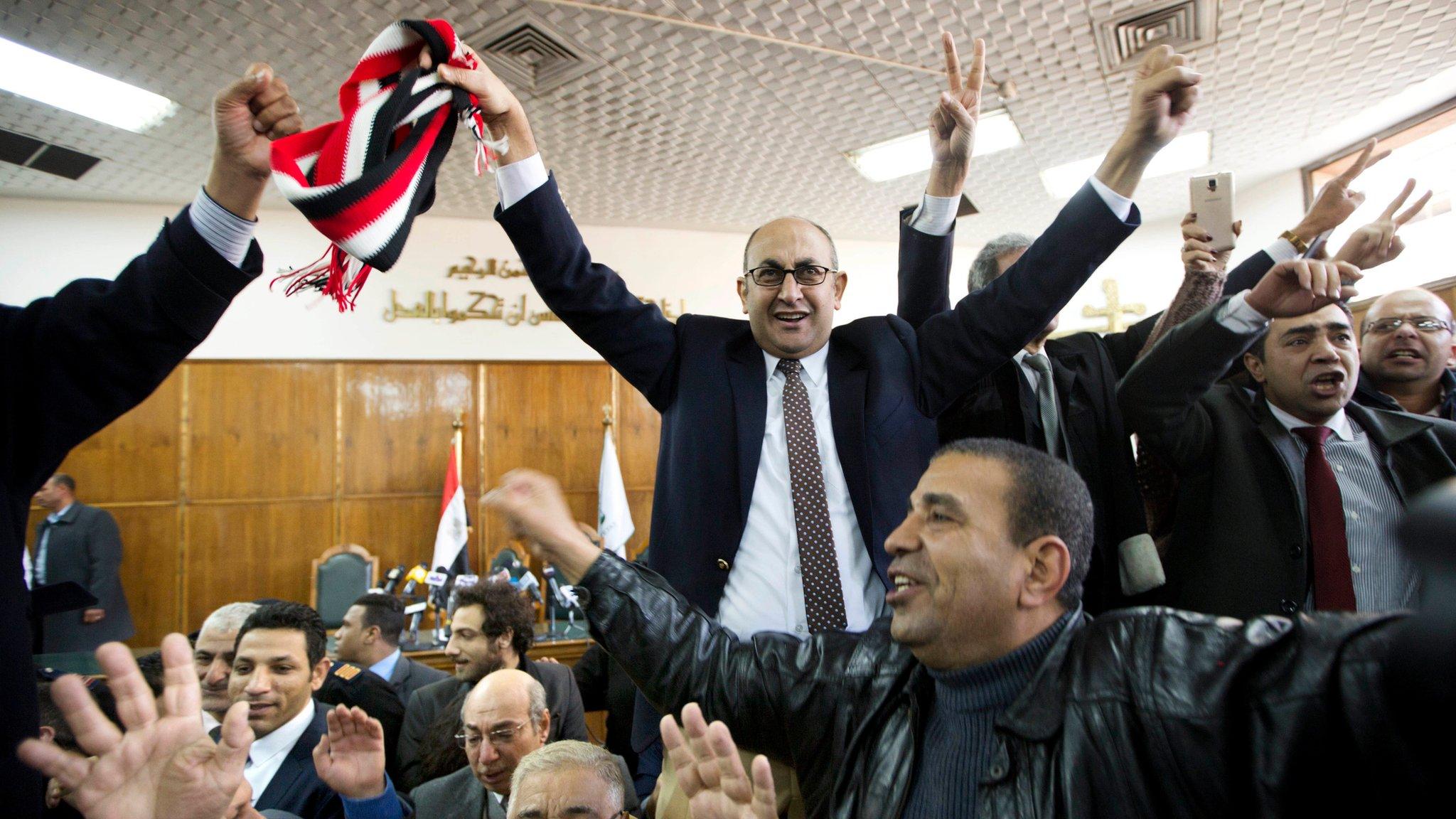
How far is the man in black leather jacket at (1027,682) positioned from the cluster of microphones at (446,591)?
417cm

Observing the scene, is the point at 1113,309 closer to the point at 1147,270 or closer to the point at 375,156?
the point at 1147,270

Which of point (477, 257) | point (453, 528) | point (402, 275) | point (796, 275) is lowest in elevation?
point (453, 528)

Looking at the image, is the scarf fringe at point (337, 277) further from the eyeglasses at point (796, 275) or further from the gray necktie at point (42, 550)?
the gray necktie at point (42, 550)

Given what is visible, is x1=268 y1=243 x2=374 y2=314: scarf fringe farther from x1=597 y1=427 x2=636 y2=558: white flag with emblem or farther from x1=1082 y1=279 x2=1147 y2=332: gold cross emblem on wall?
x1=1082 y1=279 x2=1147 y2=332: gold cross emblem on wall

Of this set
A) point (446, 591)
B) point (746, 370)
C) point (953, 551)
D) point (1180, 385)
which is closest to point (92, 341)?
point (746, 370)

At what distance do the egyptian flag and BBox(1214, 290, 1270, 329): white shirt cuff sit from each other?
555 cm

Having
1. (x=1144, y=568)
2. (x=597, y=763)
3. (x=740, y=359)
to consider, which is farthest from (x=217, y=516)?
(x=1144, y=568)

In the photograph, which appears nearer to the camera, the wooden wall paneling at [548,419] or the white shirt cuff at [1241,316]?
the white shirt cuff at [1241,316]

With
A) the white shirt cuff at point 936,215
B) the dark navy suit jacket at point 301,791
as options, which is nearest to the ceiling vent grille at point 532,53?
the white shirt cuff at point 936,215

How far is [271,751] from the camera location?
274cm

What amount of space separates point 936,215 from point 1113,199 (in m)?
0.39

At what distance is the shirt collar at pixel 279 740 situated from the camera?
8.95ft

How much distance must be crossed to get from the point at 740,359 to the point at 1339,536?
1.43 meters

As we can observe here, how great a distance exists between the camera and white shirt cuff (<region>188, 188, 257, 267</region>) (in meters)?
1.19
